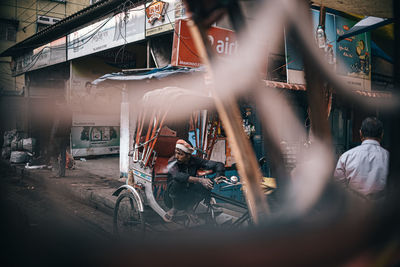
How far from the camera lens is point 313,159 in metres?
1.02

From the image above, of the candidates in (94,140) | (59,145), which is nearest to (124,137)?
(59,145)

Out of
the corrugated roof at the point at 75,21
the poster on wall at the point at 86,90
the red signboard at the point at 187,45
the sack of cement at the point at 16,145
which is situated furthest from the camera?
the sack of cement at the point at 16,145

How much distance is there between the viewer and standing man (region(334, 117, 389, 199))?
2.27m

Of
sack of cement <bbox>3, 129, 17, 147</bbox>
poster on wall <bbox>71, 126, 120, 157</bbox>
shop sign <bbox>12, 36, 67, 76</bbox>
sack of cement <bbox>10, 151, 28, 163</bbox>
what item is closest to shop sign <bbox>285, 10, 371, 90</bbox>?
poster on wall <bbox>71, 126, 120, 157</bbox>

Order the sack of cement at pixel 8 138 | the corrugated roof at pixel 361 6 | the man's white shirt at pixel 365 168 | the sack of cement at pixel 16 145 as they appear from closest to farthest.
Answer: the man's white shirt at pixel 365 168 → the corrugated roof at pixel 361 6 → the sack of cement at pixel 16 145 → the sack of cement at pixel 8 138

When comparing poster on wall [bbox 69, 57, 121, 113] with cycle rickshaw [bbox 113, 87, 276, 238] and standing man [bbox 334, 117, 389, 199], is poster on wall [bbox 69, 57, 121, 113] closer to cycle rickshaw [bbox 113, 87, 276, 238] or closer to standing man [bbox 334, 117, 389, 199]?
cycle rickshaw [bbox 113, 87, 276, 238]

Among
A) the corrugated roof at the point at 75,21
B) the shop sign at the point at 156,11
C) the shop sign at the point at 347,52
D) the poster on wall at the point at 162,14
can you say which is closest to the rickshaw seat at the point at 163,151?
Result: the shop sign at the point at 347,52

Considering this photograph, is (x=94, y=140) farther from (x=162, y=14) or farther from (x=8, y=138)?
(x=162, y=14)

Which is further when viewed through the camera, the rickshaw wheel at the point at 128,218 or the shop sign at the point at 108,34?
the shop sign at the point at 108,34

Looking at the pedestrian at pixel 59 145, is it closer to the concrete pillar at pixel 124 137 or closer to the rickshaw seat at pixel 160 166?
the concrete pillar at pixel 124 137

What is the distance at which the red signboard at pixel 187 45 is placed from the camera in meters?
5.81

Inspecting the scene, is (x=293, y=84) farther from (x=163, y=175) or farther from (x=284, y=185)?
(x=284, y=185)

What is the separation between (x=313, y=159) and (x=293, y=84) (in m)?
5.47

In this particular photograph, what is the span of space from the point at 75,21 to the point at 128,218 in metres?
9.61
